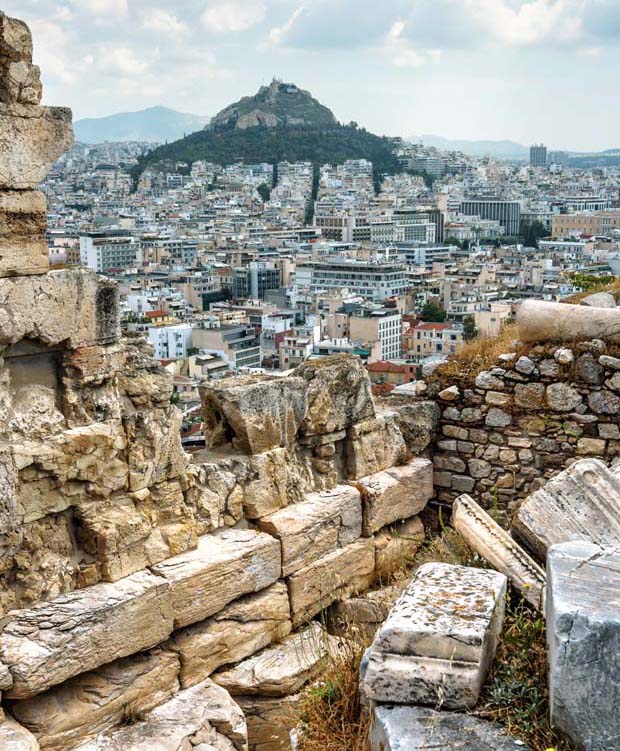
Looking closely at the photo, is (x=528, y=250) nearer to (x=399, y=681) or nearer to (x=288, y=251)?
(x=288, y=251)

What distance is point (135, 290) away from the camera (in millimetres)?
77688

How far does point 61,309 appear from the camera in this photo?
358cm

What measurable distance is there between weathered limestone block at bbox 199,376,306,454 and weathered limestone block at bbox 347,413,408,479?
448 millimetres

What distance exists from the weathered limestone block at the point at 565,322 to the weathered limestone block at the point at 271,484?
1479 millimetres

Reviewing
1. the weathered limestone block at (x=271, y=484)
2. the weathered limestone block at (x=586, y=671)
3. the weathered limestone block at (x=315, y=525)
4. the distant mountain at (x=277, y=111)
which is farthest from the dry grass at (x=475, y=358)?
the distant mountain at (x=277, y=111)

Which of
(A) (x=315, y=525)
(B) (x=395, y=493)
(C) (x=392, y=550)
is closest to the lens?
(A) (x=315, y=525)

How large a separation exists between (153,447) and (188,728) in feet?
3.37

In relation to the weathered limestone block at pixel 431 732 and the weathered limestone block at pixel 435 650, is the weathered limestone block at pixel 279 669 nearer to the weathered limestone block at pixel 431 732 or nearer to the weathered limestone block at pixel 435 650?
the weathered limestone block at pixel 435 650

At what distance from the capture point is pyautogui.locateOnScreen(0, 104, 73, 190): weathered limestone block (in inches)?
133

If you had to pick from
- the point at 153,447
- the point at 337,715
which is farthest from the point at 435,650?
the point at 153,447

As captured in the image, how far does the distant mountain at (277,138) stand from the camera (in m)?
173

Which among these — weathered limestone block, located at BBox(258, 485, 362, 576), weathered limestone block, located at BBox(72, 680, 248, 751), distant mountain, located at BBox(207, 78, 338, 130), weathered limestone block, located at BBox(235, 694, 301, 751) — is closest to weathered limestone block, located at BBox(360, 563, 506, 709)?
weathered limestone block, located at BBox(72, 680, 248, 751)

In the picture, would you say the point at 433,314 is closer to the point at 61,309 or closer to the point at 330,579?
the point at 330,579

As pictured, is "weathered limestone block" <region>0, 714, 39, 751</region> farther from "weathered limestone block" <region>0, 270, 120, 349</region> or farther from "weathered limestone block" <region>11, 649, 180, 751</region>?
"weathered limestone block" <region>0, 270, 120, 349</region>
